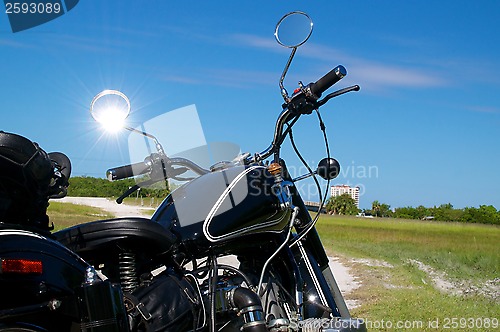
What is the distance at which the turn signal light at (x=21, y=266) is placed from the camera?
194 centimetres

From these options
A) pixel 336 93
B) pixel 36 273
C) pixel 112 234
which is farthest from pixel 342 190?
pixel 36 273

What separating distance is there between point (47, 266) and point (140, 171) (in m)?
1.29

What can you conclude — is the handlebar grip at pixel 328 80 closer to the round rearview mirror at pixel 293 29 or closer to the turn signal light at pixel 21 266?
the round rearview mirror at pixel 293 29

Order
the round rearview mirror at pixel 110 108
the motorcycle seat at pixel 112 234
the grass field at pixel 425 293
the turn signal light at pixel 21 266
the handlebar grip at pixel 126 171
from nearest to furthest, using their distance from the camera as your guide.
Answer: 1. the turn signal light at pixel 21 266
2. the motorcycle seat at pixel 112 234
3. the round rearview mirror at pixel 110 108
4. the handlebar grip at pixel 126 171
5. the grass field at pixel 425 293

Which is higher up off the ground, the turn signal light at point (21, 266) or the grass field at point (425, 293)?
the turn signal light at point (21, 266)

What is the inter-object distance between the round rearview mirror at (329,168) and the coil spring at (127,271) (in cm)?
145

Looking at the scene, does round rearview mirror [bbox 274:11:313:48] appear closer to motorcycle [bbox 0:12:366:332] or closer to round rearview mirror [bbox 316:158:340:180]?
motorcycle [bbox 0:12:366:332]

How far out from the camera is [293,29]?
11.4ft

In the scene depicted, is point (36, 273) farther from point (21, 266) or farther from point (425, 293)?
point (425, 293)

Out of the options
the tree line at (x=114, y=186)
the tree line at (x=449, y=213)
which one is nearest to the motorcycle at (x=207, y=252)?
the tree line at (x=114, y=186)

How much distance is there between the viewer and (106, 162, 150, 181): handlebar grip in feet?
10.7

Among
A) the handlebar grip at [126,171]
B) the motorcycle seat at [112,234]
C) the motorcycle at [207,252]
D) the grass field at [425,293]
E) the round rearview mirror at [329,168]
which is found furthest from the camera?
the grass field at [425,293]

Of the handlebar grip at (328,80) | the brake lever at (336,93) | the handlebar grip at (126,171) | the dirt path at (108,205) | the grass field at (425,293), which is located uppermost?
the dirt path at (108,205)

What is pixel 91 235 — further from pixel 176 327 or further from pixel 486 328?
pixel 486 328
